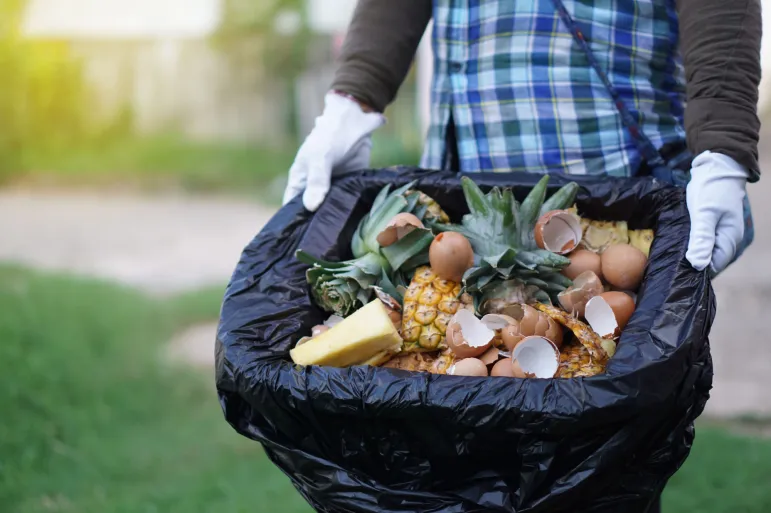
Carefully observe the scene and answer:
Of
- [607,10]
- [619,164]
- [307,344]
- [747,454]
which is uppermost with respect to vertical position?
[607,10]

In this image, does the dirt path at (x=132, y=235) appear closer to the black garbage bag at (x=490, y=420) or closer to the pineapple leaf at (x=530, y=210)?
the pineapple leaf at (x=530, y=210)

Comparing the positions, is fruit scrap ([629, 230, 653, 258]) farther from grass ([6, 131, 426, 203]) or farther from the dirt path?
grass ([6, 131, 426, 203])

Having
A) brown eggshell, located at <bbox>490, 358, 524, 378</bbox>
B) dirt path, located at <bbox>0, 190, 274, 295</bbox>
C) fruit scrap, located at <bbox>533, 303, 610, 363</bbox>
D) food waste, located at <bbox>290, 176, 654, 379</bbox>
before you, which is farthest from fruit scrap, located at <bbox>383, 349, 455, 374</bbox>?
dirt path, located at <bbox>0, 190, 274, 295</bbox>

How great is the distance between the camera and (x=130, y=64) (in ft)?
33.5

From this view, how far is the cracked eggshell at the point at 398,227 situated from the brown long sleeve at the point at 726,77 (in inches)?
23.5

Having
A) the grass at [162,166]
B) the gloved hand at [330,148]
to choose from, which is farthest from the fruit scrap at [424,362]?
the grass at [162,166]

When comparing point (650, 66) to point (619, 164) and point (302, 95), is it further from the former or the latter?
point (302, 95)

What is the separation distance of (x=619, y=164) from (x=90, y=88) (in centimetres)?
910

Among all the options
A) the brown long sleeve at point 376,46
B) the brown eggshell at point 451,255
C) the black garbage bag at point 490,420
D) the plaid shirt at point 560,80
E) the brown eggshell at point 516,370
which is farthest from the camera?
the brown long sleeve at point 376,46

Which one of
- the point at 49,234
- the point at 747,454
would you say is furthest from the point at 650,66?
the point at 49,234

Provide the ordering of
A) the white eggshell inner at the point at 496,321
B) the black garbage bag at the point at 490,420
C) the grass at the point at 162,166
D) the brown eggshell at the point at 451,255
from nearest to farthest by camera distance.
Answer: the black garbage bag at the point at 490,420 → the white eggshell inner at the point at 496,321 → the brown eggshell at the point at 451,255 → the grass at the point at 162,166

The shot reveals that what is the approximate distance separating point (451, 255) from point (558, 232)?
0.82ft

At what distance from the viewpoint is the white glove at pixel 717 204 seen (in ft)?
5.24

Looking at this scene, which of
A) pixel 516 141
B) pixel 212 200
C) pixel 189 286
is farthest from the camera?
pixel 212 200
